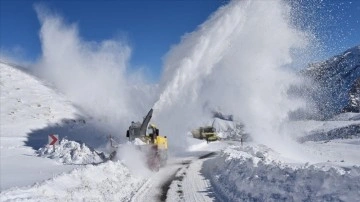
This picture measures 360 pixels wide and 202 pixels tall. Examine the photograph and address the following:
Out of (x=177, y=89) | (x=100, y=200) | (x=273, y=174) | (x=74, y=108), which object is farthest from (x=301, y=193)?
(x=74, y=108)

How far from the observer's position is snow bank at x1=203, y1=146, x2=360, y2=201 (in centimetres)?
1141

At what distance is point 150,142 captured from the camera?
27.4m

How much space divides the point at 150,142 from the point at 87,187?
1167cm

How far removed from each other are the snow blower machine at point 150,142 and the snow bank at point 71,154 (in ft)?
11.4

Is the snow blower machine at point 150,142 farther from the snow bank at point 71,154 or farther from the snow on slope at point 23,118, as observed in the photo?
the snow on slope at point 23,118

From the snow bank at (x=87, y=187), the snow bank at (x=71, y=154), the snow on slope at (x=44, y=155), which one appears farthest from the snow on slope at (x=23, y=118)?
A: the snow bank at (x=87, y=187)

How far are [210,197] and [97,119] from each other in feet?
128

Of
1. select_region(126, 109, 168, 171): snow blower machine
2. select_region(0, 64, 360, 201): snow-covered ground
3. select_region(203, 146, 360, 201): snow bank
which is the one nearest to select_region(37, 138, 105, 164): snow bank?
select_region(0, 64, 360, 201): snow-covered ground

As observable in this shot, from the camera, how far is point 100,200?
1487 cm

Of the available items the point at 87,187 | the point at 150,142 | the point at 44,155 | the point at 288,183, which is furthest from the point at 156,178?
the point at 44,155

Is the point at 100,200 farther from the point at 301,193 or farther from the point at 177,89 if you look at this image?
the point at 177,89

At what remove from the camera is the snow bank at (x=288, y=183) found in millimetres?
11414

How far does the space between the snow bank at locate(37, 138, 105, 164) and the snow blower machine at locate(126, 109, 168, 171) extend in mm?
3461

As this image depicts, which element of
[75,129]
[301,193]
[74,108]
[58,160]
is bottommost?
[301,193]
